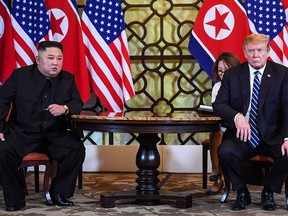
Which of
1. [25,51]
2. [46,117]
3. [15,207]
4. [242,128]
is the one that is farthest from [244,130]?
[25,51]

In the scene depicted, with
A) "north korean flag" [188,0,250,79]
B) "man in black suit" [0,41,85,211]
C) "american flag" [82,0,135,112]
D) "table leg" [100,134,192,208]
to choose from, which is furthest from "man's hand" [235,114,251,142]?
"american flag" [82,0,135,112]

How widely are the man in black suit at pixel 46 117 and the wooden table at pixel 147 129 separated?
15 cm

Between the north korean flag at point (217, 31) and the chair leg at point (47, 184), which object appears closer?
the chair leg at point (47, 184)

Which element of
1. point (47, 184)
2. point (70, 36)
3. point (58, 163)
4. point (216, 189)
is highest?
point (70, 36)

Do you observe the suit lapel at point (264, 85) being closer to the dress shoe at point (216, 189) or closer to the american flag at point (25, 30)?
the dress shoe at point (216, 189)

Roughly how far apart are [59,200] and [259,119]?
1535mm

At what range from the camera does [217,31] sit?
615 cm

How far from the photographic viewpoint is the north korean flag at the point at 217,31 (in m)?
6.08

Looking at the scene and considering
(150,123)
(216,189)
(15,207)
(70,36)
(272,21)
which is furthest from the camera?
(70,36)

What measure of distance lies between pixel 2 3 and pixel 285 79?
313 cm

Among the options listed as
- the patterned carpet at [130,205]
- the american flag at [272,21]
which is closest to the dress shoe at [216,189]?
the patterned carpet at [130,205]

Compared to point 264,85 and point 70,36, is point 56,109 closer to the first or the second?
point 264,85

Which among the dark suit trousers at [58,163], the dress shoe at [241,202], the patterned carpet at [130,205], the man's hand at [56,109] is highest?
the man's hand at [56,109]

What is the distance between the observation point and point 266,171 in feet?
14.7
